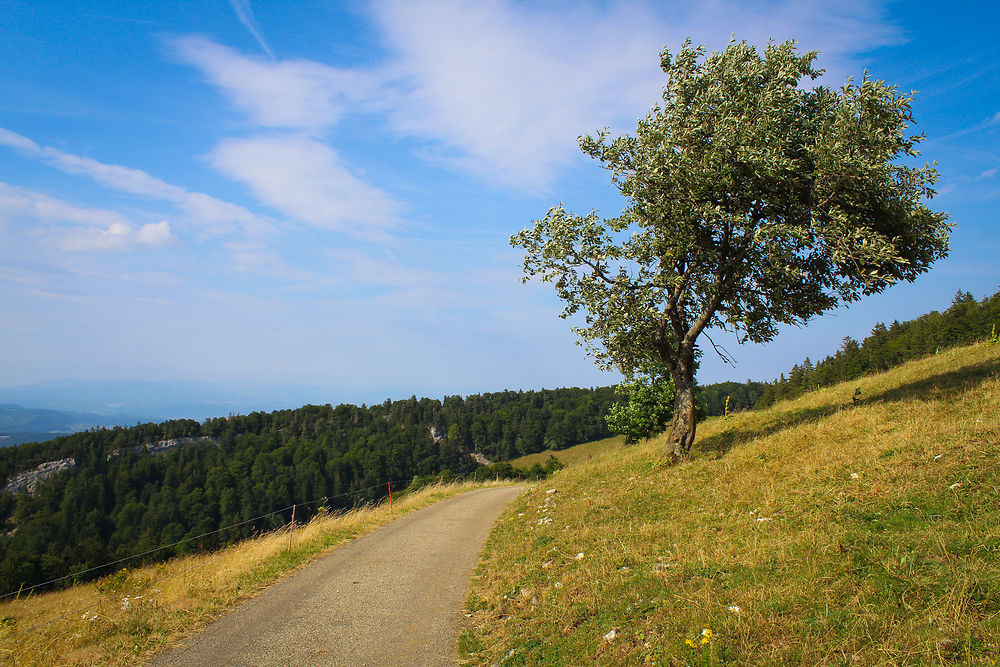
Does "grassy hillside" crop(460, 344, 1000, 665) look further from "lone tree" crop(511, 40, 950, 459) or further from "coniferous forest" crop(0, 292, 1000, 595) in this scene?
"coniferous forest" crop(0, 292, 1000, 595)

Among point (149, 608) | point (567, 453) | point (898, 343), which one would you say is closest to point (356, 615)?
point (149, 608)

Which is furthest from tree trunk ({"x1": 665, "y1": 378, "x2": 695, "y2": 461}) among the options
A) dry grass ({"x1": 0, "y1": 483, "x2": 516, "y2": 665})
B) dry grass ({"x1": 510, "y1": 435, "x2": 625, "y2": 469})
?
dry grass ({"x1": 510, "y1": 435, "x2": 625, "y2": 469})

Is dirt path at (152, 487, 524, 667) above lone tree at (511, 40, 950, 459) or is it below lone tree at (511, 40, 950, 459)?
below

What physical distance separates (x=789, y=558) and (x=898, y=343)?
86.3m

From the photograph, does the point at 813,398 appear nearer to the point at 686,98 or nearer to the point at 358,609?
the point at 686,98

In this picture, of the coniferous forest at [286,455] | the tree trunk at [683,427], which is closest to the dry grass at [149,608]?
the tree trunk at [683,427]

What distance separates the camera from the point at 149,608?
34.3 feet

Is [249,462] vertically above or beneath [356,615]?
beneath

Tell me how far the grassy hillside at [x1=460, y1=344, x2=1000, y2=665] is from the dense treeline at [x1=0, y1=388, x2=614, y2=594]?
56738mm

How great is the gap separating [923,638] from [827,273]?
1481 cm

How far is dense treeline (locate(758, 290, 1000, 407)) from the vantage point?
5803 cm

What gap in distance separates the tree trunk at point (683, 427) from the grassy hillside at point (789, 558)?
2.03 metres

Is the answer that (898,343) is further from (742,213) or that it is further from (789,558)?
(789,558)

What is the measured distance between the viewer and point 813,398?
24.5 m
